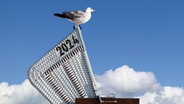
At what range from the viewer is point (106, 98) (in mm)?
34281

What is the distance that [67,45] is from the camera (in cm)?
3400

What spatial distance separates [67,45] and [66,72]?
179 cm

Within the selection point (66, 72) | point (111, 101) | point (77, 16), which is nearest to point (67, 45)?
point (66, 72)

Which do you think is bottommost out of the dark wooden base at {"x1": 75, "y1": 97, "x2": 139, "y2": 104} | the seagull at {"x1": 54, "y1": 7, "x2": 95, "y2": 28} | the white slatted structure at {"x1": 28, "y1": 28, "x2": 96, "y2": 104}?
the dark wooden base at {"x1": 75, "y1": 97, "x2": 139, "y2": 104}

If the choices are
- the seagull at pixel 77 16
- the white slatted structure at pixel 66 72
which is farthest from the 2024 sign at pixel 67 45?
the seagull at pixel 77 16

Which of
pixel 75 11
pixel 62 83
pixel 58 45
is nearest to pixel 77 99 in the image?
pixel 62 83

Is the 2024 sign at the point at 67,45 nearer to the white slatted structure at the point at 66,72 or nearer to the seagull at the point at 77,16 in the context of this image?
the white slatted structure at the point at 66,72

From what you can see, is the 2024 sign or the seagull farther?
the seagull

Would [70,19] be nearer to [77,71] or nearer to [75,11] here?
[75,11]

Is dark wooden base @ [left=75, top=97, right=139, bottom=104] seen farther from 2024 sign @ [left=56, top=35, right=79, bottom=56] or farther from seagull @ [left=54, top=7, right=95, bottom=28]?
seagull @ [left=54, top=7, right=95, bottom=28]

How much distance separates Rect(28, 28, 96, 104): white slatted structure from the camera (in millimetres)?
33750

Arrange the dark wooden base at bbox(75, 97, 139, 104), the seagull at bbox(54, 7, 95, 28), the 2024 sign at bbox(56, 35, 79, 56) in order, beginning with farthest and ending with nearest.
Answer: the seagull at bbox(54, 7, 95, 28) → the 2024 sign at bbox(56, 35, 79, 56) → the dark wooden base at bbox(75, 97, 139, 104)

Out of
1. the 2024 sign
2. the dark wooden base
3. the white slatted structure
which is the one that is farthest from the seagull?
the dark wooden base

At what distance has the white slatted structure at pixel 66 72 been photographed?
33.8 meters
